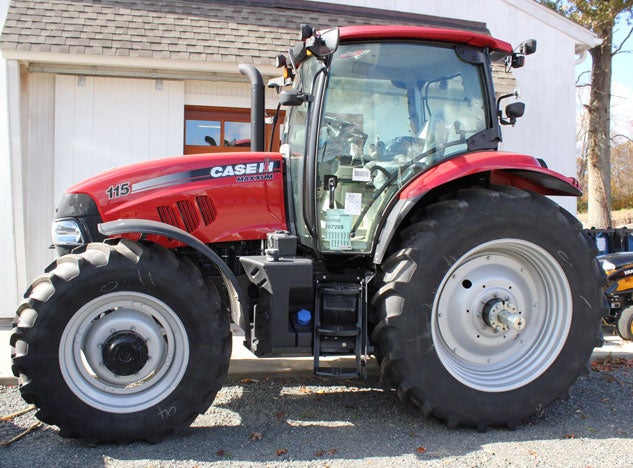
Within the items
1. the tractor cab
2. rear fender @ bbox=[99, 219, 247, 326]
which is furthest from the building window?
rear fender @ bbox=[99, 219, 247, 326]

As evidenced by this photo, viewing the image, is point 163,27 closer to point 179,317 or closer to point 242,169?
point 242,169

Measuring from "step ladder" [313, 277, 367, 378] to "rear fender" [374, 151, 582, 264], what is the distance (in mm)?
303

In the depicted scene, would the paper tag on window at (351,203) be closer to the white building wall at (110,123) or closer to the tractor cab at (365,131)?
the tractor cab at (365,131)

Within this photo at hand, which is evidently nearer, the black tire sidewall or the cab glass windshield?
the black tire sidewall

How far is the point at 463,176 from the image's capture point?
3.85 m

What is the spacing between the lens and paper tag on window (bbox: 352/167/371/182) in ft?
12.6

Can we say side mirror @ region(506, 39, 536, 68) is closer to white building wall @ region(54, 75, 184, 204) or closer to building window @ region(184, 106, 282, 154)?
building window @ region(184, 106, 282, 154)

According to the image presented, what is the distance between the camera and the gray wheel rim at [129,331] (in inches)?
132

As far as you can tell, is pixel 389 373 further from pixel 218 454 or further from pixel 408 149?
pixel 408 149

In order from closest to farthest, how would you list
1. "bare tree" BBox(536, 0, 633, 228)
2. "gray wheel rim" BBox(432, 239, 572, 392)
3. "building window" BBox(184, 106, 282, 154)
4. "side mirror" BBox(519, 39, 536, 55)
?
"gray wheel rim" BBox(432, 239, 572, 392), "side mirror" BBox(519, 39, 536, 55), "building window" BBox(184, 106, 282, 154), "bare tree" BBox(536, 0, 633, 228)

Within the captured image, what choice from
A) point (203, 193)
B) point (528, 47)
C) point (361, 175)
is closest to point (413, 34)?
point (528, 47)

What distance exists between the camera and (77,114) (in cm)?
718

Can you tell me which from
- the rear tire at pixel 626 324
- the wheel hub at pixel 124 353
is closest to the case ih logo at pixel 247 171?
the wheel hub at pixel 124 353

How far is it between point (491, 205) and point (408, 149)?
0.68m
